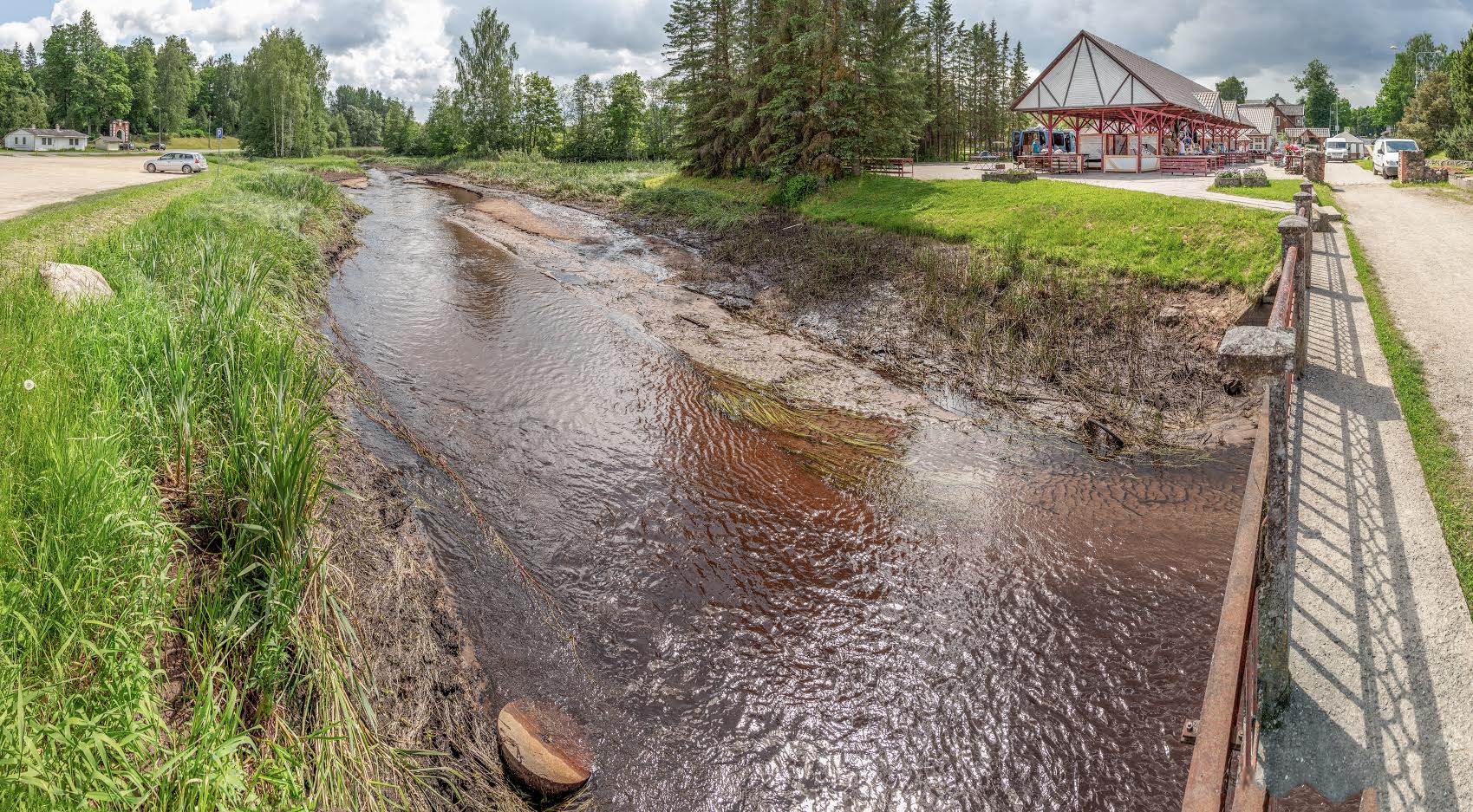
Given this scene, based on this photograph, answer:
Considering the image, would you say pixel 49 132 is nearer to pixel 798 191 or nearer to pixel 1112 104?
pixel 798 191

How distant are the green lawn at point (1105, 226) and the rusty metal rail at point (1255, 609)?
9.88m

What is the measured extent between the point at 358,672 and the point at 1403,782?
6.05 m

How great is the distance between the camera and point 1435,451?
23.1 ft

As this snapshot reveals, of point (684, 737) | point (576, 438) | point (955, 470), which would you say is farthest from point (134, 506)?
point (955, 470)

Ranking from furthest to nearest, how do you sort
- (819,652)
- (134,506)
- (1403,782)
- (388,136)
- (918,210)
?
1. (388,136)
2. (918,210)
3. (819,652)
4. (134,506)
5. (1403,782)

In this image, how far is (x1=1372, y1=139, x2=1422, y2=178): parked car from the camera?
33562mm

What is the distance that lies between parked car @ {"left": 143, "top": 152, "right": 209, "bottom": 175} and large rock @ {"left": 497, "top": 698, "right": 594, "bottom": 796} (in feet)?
149

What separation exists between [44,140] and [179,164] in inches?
1953

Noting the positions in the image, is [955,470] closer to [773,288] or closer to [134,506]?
[134,506]

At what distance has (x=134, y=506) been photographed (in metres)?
4.43

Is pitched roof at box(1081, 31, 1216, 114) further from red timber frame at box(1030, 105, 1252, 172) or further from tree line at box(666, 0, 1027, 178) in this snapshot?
tree line at box(666, 0, 1027, 178)

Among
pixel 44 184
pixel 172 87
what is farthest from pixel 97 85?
pixel 44 184

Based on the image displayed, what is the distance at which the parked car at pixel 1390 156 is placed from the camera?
3356cm

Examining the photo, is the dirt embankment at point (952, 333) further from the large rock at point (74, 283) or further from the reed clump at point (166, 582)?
the large rock at point (74, 283)
